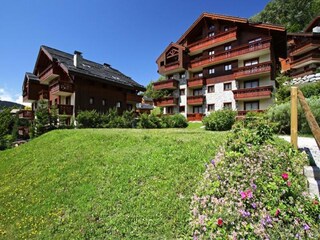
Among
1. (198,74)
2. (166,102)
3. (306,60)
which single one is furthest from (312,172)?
(306,60)

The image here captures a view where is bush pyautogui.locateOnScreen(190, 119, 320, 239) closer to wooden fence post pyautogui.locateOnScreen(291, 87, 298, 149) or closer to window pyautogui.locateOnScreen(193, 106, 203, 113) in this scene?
wooden fence post pyautogui.locateOnScreen(291, 87, 298, 149)

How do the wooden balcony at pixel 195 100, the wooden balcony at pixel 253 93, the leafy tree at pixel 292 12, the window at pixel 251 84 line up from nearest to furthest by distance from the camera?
the wooden balcony at pixel 253 93 < the window at pixel 251 84 < the wooden balcony at pixel 195 100 < the leafy tree at pixel 292 12

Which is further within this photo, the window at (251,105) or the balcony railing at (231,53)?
the window at (251,105)

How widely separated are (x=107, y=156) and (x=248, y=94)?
19092 millimetres

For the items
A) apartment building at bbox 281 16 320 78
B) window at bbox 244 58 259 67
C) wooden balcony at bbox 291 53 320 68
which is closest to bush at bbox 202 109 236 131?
window at bbox 244 58 259 67

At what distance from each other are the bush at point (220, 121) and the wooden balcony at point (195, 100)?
12839 mm

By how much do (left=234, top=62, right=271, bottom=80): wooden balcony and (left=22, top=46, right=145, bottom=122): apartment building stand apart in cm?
1324

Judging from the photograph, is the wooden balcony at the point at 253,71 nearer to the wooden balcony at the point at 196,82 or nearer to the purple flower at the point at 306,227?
the wooden balcony at the point at 196,82

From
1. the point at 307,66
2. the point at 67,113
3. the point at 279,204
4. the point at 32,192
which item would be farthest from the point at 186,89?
the point at 279,204

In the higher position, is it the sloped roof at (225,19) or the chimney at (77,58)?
the sloped roof at (225,19)

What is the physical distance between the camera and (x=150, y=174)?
5.78 meters

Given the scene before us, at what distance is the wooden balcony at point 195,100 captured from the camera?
27.0 metres

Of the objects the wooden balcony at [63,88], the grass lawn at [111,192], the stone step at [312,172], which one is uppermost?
the wooden balcony at [63,88]

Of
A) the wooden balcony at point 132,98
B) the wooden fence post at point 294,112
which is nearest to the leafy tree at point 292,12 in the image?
the wooden balcony at point 132,98
